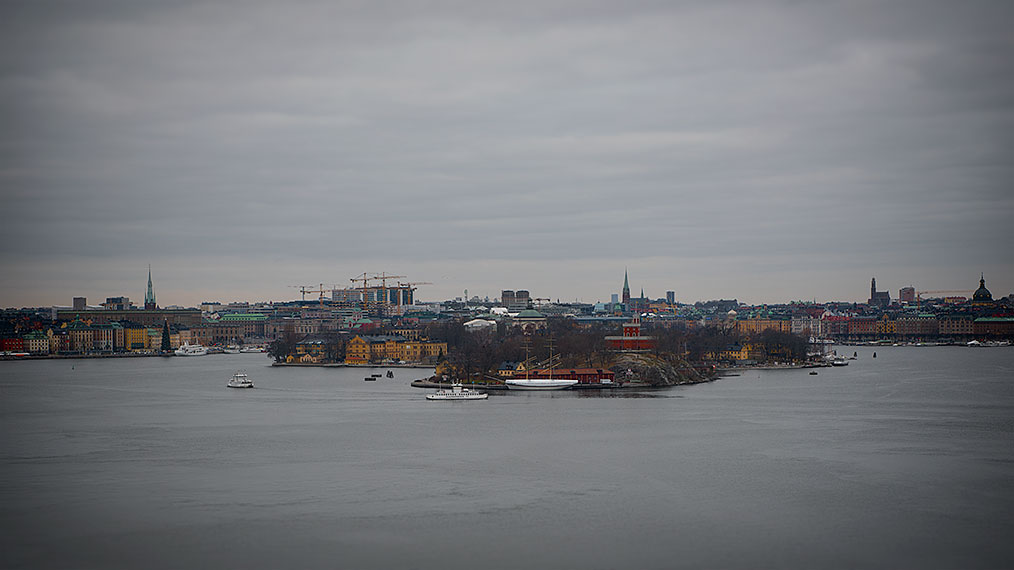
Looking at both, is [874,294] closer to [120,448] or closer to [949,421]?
[949,421]

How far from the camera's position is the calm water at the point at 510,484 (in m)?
10.2

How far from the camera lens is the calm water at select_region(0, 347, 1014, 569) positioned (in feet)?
33.6

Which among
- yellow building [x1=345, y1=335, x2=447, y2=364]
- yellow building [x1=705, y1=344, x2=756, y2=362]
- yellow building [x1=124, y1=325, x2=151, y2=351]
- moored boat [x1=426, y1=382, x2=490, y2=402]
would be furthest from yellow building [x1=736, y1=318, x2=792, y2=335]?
moored boat [x1=426, y1=382, x2=490, y2=402]

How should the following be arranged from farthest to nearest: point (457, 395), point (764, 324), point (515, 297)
Answer: point (515, 297) < point (764, 324) < point (457, 395)

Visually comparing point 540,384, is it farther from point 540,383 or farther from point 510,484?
point 510,484

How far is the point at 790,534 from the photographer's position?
1084cm

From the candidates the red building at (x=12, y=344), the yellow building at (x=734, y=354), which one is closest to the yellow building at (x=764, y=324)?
the yellow building at (x=734, y=354)

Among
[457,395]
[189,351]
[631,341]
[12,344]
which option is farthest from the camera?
[189,351]

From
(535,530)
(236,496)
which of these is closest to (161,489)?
(236,496)

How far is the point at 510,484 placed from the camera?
13438 mm

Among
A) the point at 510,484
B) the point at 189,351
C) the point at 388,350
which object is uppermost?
the point at 388,350

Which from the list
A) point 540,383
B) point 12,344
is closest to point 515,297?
point 12,344

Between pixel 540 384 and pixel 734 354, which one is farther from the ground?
pixel 734 354

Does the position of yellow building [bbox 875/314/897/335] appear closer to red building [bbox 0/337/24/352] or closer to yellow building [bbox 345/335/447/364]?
yellow building [bbox 345/335/447/364]
